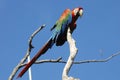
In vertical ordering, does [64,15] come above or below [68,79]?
above

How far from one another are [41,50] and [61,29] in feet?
3.16

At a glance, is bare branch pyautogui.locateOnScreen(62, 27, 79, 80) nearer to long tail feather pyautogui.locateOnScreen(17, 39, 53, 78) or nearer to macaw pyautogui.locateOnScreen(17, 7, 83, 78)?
long tail feather pyautogui.locateOnScreen(17, 39, 53, 78)

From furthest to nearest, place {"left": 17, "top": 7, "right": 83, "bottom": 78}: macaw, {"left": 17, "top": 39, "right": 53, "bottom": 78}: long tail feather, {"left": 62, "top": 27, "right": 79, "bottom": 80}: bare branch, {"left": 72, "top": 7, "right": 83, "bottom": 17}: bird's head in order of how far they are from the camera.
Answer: {"left": 72, "top": 7, "right": 83, "bottom": 17}: bird's head, {"left": 17, "top": 7, "right": 83, "bottom": 78}: macaw, {"left": 17, "top": 39, "right": 53, "bottom": 78}: long tail feather, {"left": 62, "top": 27, "right": 79, "bottom": 80}: bare branch

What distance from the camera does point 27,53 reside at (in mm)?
4777

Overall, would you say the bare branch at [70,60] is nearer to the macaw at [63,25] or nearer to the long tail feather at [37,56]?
the long tail feather at [37,56]

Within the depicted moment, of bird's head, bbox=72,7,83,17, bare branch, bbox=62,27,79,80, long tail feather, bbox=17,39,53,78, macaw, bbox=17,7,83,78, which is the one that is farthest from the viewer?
bird's head, bbox=72,7,83,17

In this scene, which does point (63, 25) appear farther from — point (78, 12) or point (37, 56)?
point (37, 56)

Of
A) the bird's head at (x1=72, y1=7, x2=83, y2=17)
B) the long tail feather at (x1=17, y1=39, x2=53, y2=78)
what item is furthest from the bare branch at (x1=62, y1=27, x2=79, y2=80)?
the bird's head at (x1=72, y1=7, x2=83, y2=17)

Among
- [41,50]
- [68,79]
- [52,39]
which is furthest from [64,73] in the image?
[52,39]

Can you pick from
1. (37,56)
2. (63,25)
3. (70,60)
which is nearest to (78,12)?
(63,25)

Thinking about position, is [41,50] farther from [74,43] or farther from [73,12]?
[73,12]

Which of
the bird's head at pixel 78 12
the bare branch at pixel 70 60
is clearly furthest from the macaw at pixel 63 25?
the bare branch at pixel 70 60

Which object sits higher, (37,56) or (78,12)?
(78,12)

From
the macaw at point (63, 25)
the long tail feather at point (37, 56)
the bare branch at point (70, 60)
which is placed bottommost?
the bare branch at point (70, 60)
